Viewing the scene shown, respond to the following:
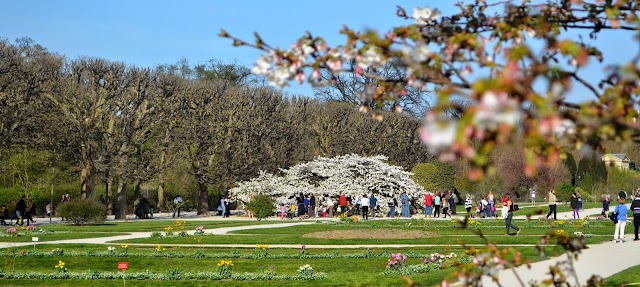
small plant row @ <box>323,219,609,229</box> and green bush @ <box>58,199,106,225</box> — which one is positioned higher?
green bush @ <box>58,199,106,225</box>

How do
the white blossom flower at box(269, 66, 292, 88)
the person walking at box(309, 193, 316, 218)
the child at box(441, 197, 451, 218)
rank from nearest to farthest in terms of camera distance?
the white blossom flower at box(269, 66, 292, 88) → the child at box(441, 197, 451, 218) → the person walking at box(309, 193, 316, 218)

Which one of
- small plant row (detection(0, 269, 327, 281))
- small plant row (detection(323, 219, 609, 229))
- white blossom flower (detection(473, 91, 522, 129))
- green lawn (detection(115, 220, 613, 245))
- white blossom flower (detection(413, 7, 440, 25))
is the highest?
white blossom flower (detection(413, 7, 440, 25))

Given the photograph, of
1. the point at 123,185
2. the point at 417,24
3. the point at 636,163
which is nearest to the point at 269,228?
the point at 123,185

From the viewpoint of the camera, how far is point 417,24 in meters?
5.73

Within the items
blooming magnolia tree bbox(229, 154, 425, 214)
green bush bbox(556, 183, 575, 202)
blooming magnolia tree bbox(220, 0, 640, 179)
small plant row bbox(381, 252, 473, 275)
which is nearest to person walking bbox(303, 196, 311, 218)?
blooming magnolia tree bbox(229, 154, 425, 214)

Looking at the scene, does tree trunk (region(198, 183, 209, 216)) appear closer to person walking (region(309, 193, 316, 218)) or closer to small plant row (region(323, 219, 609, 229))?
person walking (region(309, 193, 316, 218))

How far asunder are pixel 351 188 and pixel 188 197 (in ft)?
59.3

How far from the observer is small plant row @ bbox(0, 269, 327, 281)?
1703 centimetres

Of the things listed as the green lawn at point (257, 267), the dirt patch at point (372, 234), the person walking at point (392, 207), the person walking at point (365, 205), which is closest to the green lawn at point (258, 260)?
the green lawn at point (257, 267)

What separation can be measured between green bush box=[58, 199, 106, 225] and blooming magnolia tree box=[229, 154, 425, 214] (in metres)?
12.8

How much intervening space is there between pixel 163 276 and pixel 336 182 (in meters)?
31.9

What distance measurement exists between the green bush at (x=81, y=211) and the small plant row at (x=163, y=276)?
17.9 meters

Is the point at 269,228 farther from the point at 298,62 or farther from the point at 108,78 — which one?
the point at 298,62

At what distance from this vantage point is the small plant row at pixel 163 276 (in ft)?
55.9
